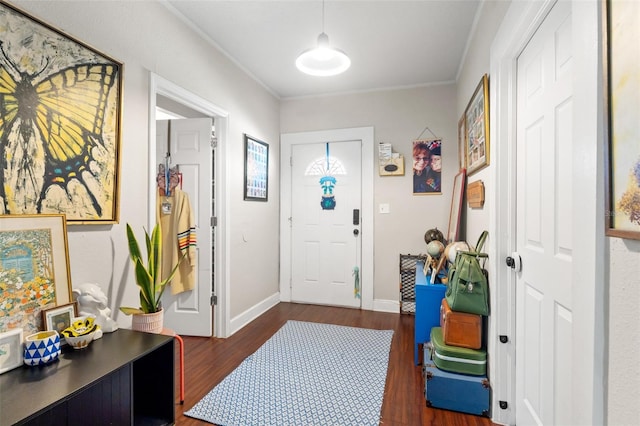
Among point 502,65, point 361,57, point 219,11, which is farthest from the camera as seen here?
point 361,57

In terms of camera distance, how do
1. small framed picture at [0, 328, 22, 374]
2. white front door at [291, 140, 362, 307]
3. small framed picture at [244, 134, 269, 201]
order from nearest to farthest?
small framed picture at [0, 328, 22, 374], small framed picture at [244, 134, 269, 201], white front door at [291, 140, 362, 307]

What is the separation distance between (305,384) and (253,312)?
1.37 meters

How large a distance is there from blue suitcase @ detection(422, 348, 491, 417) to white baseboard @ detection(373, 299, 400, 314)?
5.43ft

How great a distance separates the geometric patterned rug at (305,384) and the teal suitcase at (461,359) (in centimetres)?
44

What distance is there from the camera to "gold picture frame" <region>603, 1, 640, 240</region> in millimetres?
629

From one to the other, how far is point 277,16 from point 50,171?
174cm

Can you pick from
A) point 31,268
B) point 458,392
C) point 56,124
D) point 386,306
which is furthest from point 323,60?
point 386,306

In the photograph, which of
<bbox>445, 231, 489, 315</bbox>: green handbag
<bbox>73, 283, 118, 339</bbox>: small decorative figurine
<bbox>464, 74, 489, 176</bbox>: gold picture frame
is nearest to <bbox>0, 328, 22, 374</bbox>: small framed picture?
<bbox>73, 283, 118, 339</bbox>: small decorative figurine

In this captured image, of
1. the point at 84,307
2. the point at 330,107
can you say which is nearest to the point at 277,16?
the point at 330,107

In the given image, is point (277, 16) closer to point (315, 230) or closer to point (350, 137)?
point (350, 137)

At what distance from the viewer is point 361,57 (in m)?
2.79

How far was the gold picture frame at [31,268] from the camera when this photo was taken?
3.88 feet

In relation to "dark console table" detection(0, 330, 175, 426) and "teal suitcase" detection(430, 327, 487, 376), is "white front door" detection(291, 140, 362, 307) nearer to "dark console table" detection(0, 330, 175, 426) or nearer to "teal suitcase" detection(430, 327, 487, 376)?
"teal suitcase" detection(430, 327, 487, 376)

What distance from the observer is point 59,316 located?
132 centimetres
